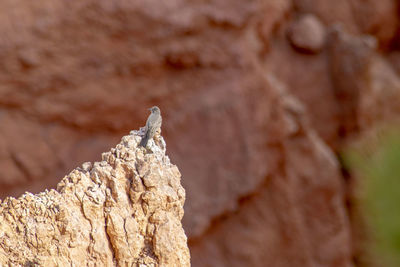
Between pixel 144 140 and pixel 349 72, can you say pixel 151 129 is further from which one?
pixel 349 72

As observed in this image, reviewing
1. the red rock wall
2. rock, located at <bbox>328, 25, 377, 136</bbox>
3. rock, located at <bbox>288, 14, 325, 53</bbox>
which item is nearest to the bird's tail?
the red rock wall

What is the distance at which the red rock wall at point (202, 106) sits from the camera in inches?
259

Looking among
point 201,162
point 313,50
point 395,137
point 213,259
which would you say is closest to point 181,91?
point 201,162

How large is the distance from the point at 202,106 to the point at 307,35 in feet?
8.42

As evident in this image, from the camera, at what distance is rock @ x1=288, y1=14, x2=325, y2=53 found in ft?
29.7

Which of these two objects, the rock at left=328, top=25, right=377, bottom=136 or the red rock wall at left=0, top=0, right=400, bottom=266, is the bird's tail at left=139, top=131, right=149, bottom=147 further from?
the rock at left=328, top=25, right=377, bottom=136

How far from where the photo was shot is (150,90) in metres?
7.07

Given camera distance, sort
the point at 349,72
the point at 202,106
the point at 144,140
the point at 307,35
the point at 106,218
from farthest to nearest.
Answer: the point at 349,72
the point at 307,35
the point at 202,106
the point at 144,140
the point at 106,218

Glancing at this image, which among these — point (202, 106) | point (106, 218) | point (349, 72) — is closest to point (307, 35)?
point (349, 72)

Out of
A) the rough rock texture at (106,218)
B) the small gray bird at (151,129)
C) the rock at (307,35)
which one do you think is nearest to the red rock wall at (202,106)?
the rock at (307,35)

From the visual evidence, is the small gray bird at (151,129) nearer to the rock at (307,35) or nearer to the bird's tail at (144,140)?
the bird's tail at (144,140)

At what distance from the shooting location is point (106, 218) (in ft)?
9.35

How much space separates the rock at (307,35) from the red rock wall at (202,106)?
21 millimetres

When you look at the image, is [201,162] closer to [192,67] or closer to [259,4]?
[192,67]
